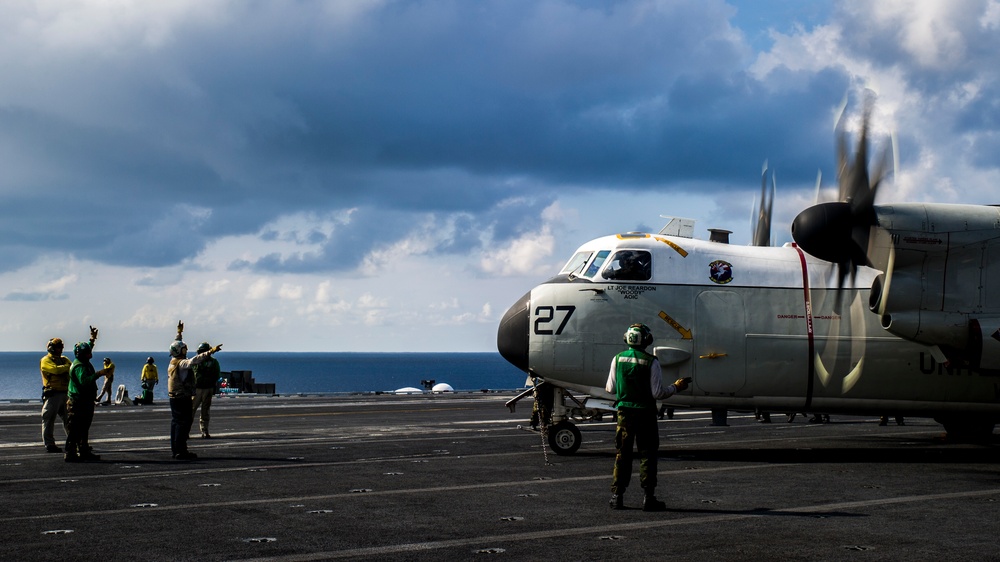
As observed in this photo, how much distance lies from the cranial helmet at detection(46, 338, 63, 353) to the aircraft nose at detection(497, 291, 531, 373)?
381 inches

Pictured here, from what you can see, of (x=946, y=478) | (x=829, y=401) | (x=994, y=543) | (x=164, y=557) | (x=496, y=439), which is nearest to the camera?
(x=164, y=557)

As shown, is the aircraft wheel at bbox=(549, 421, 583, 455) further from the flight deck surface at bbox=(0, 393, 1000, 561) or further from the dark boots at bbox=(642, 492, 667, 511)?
the dark boots at bbox=(642, 492, 667, 511)

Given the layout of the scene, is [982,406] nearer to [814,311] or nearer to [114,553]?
[814,311]

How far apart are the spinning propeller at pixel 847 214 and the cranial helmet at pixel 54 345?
51.2 ft

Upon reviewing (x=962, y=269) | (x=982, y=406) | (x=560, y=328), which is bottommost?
(x=982, y=406)

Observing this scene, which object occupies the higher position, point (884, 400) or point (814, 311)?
point (814, 311)

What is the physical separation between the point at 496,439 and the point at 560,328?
216 inches

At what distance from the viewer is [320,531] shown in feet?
35.7

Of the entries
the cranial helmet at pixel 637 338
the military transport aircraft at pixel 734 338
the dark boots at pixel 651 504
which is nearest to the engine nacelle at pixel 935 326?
the military transport aircraft at pixel 734 338

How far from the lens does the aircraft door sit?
62.2 ft

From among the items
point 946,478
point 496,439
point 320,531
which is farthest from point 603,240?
point 320,531

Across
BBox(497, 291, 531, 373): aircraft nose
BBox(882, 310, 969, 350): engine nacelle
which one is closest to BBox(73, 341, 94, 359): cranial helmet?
BBox(497, 291, 531, 373): aircraft nose

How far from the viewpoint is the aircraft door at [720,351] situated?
19.0 m

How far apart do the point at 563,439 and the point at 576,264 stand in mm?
3772
